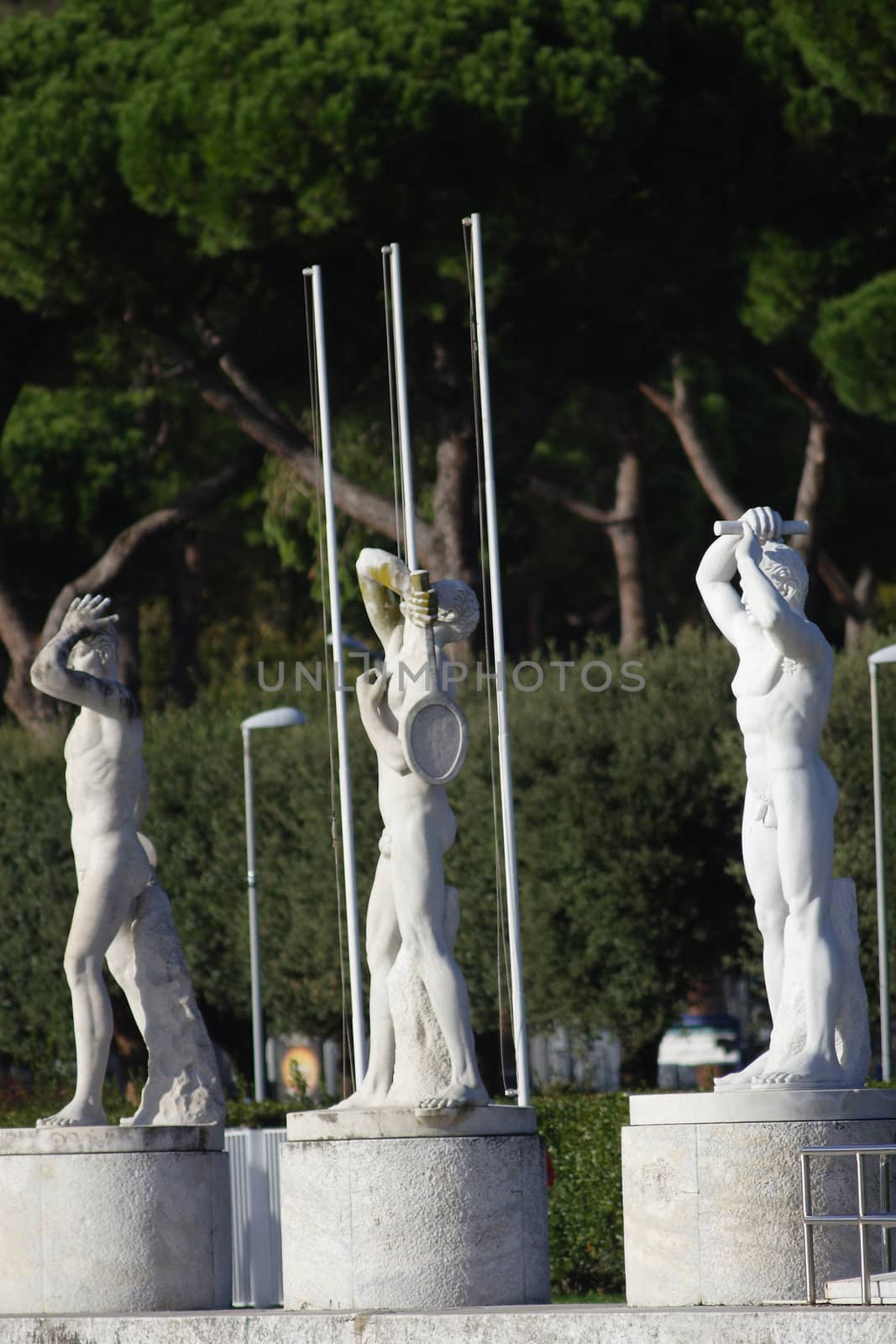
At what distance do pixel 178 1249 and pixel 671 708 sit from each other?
11.3 meters

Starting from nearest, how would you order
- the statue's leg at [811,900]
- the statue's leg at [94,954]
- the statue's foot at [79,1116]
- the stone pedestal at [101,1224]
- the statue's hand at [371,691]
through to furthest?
1. the statue's leg at [811,900]
2. the stone pedestal at [101,1224]
3. the statue's hand at [371,691]
4. the statue's foot at [79,1116]
5. the statue's leg at [94,954]

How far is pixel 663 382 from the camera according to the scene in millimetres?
29406

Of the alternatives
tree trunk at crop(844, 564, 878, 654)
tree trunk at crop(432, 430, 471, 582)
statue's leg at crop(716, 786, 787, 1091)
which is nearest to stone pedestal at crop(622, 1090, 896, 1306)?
statue's leg at crop(716, 786, 787, 1091)

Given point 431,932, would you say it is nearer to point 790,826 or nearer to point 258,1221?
point 790,826

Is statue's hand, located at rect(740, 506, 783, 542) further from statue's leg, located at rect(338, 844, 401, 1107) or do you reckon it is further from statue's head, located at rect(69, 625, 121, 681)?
statue's head, located at rect(69, 625, 121, 681)

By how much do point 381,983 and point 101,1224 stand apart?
5.18ft

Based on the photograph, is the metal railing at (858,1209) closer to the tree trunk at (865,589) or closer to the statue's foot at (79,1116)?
the statue's foot at (79,1116)

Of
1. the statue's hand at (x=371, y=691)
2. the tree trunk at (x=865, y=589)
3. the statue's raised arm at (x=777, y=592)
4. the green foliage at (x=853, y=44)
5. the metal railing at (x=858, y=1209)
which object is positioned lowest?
the metal railing at (x=858, y=1209)

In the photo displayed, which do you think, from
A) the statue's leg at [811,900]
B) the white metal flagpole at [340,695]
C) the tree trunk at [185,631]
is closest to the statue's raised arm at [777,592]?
the statue's leg at [811,900]

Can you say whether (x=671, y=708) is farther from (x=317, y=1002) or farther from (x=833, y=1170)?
(x=833, y=1170)

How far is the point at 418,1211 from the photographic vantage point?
9.27m

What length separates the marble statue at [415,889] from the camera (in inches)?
380

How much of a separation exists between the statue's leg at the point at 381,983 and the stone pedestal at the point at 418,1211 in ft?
1.37

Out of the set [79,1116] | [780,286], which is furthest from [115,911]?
[780,286]
